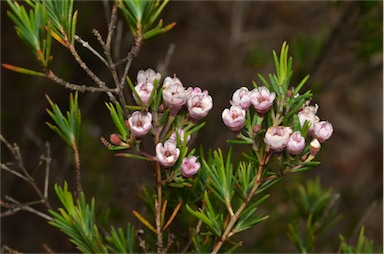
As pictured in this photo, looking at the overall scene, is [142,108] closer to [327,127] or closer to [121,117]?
[121,117]

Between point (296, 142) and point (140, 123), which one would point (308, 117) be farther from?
point (140, 123)

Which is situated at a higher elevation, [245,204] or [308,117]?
[308,117]

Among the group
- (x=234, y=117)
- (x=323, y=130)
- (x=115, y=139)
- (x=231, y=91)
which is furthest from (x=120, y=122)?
(x=231, y=91)

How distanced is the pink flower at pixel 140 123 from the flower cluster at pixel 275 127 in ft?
0.28

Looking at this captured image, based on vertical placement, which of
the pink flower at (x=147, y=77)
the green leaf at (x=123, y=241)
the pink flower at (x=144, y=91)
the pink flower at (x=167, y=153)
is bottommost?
the green leaf at (x=123, y=241)

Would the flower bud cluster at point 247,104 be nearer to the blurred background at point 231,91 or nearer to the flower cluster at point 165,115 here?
the flower cluster at point 165,115

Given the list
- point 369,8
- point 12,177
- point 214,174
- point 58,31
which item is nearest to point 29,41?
point 58,31

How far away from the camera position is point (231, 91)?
1.76m

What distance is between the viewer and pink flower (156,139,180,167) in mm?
622

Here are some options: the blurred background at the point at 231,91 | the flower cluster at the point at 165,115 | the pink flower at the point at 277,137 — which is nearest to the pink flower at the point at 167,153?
the flower cluster at the point at 165,115

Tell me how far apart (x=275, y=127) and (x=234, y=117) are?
48 mm

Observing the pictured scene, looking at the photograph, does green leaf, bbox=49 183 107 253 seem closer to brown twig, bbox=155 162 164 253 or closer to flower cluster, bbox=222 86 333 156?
brown twig, bbox=155 162 164 253

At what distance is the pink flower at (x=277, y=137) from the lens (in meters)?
0.62

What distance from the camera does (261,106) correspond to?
640 mm
